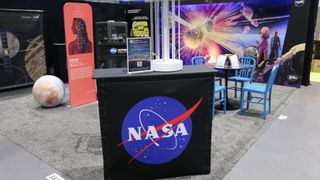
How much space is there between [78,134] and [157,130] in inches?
71.3

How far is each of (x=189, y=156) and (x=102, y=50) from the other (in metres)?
3.90

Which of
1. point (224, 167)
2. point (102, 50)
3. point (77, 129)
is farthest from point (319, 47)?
point (77, 129)

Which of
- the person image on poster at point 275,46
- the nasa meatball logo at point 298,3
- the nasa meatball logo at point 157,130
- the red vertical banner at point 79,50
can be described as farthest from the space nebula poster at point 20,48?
the nasa meatball logo at point 298,3

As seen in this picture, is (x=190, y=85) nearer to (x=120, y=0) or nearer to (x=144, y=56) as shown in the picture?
(x=144, y=56)

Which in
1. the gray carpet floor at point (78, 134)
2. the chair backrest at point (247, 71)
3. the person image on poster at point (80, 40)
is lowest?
the gray carpet floor at point (78, 134)

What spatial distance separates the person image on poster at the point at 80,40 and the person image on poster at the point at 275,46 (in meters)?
4.51

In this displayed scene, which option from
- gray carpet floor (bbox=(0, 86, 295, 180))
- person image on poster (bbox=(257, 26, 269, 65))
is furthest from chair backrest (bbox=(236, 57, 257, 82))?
person image on poster (bbox=(257, 26, 269, 65))

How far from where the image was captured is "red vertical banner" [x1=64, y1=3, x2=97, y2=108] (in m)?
4.73

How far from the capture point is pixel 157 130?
2451mm

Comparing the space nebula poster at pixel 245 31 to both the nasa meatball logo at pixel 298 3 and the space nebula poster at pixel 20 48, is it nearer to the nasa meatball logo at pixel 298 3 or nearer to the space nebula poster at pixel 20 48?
the nasa meatball logo at pixel 298 3

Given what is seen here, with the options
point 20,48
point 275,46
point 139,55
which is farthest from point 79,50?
point 275,46

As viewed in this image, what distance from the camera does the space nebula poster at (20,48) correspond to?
6223 millimetres

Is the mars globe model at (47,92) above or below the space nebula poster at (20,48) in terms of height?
below

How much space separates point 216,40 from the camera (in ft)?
25.0
